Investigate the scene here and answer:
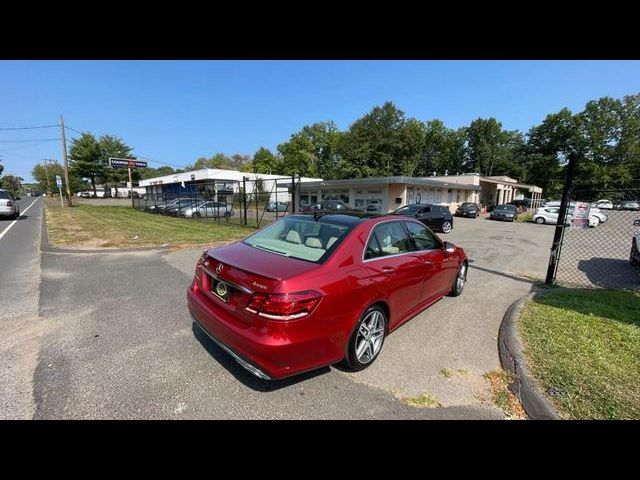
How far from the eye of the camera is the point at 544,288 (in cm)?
572

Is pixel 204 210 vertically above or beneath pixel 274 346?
beneath

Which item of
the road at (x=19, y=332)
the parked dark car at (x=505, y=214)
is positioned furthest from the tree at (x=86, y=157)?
the parked dark car at (x=505, y=214)

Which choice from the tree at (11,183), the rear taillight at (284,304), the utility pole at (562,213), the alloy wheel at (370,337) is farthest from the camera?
the tree at (11,183)

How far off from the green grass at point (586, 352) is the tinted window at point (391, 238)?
1.75m

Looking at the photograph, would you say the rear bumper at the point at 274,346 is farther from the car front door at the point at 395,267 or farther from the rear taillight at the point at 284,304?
the car front door at the point at 395,267

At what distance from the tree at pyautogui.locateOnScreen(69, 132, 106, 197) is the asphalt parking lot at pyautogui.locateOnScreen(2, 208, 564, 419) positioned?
62242mm

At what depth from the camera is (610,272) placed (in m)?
7.45

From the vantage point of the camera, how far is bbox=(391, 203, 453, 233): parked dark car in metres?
15.3

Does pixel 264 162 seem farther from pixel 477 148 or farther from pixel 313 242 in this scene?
pixel 313 242

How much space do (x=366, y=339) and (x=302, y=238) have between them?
126cm

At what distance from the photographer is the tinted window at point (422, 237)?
153 inches

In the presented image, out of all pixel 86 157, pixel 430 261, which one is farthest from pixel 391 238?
pixel 86 157
